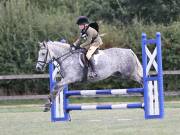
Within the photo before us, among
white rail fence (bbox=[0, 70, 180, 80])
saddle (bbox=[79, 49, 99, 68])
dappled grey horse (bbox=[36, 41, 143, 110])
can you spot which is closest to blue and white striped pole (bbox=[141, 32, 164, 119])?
dappled grey horse (bbox=[36, 41, 143, 110])

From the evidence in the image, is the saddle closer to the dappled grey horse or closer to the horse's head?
the dappled grey horse

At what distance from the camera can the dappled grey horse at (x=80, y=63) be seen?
1667 centimetres

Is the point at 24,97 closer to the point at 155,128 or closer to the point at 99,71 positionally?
the point at 99,71

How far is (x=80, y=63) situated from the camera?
55.2 feet

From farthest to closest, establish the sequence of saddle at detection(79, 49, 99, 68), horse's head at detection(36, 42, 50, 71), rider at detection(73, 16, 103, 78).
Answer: saddle at detection(79, 49, 99, 68) < horse's head at detection(36, 42, 50, 71) < rider at detection(73, 16, 103, 78)

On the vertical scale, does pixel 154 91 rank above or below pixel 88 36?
below

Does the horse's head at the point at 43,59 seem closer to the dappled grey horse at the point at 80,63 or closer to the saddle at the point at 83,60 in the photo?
the dappled grey horse at the point at 80,63

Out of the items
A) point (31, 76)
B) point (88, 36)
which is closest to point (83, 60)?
point (88, 36)

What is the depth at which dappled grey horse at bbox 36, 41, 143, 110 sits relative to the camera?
1667 centimetres

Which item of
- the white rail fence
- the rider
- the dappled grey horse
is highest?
the rider

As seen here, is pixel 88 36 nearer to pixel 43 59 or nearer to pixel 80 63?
pixel 80 63

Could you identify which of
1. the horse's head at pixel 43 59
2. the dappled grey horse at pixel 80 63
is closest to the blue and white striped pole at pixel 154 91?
the dappled grey horse at pixel 80 63

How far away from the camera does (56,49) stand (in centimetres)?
1689

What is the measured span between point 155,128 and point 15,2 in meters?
19.3
